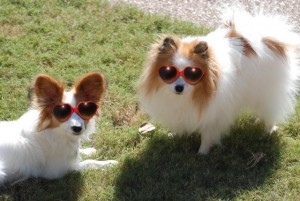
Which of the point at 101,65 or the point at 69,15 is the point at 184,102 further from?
the point at 69,15

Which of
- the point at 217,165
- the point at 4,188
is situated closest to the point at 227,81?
the point at 217,165

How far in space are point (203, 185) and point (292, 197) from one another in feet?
2.46

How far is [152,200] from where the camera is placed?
393 centimetres

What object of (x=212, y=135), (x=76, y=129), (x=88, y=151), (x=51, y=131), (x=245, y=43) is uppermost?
(x=245, y=43)

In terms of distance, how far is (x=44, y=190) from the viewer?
13.1 feet

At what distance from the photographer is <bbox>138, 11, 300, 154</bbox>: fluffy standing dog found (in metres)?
3.86

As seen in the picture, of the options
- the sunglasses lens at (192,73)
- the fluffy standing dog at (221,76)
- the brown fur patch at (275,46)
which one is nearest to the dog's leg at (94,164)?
the fluffy standing dog at (221,76)

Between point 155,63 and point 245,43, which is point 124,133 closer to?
point 155,63

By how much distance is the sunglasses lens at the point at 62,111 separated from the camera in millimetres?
3613

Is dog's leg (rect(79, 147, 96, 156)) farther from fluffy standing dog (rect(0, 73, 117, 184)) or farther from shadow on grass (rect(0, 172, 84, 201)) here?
shadow on grass (rect(0, 172, 84, 201))

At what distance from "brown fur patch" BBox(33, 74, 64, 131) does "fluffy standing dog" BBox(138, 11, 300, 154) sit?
2.74 feet

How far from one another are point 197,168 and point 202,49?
1114mm

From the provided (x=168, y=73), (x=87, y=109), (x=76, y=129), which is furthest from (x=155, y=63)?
(x=76, y=129)

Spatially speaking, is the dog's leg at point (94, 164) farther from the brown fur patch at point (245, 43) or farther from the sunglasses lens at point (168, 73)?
the brown fur patch at point (245, 43)
